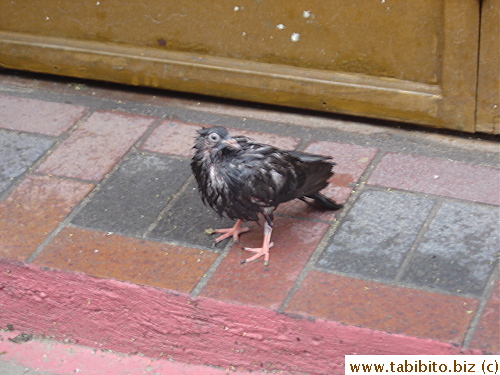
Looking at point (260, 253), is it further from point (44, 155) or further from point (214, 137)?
point (44, 155)

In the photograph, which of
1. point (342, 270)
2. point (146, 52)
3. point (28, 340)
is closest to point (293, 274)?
point (342, 270)

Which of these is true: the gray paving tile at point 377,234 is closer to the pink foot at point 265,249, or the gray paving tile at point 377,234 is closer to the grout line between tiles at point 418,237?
the grout line between tiles at point 418,237

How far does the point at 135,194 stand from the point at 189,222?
0.39 meters

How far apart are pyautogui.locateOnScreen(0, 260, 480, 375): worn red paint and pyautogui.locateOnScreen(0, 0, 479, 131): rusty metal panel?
174 cm

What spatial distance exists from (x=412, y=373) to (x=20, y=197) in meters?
2.16

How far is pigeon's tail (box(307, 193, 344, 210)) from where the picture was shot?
3621 millimetres

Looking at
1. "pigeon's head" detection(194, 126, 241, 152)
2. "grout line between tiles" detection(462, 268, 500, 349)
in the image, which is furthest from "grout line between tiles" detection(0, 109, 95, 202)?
"grout line between tiles" detection(462, 268, 500, 349)

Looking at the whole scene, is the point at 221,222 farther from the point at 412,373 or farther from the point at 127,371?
the point at 412,373

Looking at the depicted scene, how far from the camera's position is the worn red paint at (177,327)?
3.07m

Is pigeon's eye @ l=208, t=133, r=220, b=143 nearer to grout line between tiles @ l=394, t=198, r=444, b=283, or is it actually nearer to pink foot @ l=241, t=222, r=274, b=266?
pink foot @ l=241, t=222, r=274, b=266

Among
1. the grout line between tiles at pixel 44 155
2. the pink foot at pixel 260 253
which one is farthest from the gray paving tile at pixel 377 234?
the grout line between tiles at pixel 44 155

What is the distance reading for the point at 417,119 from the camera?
14.3 feet

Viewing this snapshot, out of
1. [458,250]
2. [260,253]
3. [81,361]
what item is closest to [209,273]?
[260,253]

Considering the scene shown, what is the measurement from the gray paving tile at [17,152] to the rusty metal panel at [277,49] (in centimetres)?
75
